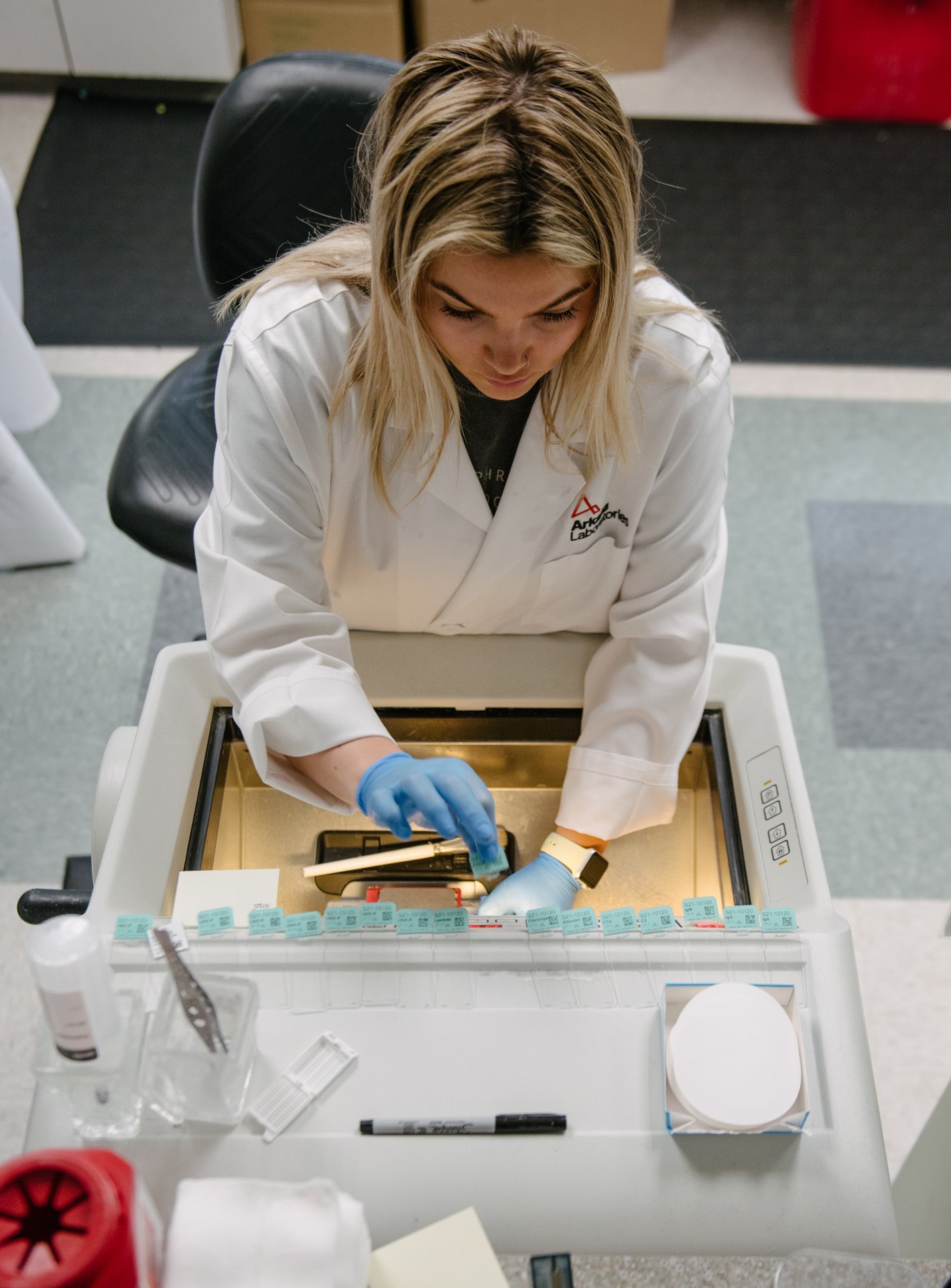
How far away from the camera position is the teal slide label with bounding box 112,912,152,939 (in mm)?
1015

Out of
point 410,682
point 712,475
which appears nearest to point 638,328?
point 712,475

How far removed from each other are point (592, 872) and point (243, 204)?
1138 mm

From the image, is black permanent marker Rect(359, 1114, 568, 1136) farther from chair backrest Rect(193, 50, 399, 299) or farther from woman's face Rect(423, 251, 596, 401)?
chair backrest Rect(193, 50, 399, 299)

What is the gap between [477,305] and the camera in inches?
41.2

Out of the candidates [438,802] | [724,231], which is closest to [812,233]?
[724,231]

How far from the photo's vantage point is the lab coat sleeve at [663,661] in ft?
4.34

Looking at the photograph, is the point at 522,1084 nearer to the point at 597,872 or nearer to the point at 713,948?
the point at 713,948

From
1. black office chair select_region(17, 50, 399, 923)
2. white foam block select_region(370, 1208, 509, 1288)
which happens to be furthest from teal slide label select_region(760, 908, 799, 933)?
black office chair select_region(17, 50, 399, 923)

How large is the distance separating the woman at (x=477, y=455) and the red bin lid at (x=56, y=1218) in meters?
0.46

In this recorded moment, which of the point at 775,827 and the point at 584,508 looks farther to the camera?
the point at 584,508

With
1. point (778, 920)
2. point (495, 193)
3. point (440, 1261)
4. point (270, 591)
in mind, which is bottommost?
point (440, 1261)

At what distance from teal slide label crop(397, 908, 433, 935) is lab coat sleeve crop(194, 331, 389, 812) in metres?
0.23

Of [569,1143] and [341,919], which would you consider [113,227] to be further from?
[569,1143]

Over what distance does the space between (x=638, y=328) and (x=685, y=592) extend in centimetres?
32
